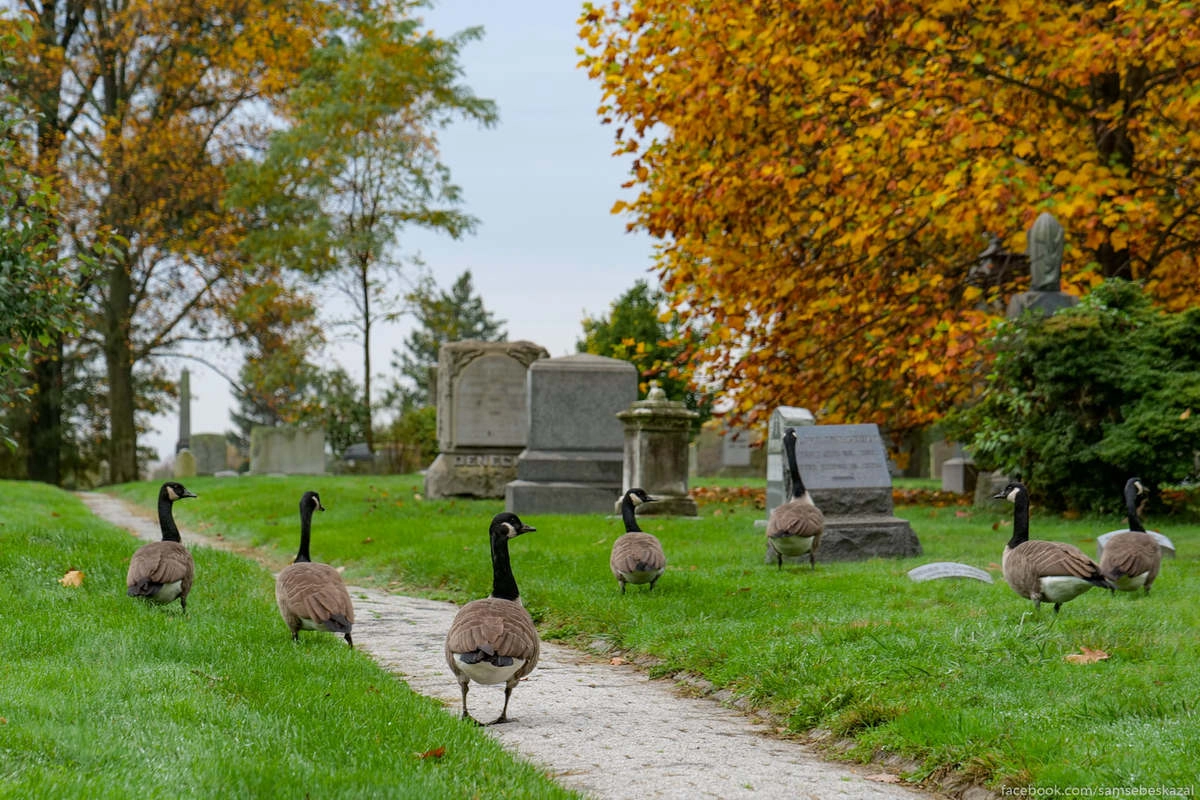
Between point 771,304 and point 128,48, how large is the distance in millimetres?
24870

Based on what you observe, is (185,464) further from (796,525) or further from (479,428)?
(796,525)

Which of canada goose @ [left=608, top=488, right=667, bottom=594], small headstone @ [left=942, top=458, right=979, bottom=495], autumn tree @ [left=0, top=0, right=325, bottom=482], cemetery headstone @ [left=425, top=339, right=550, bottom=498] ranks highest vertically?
autumn tree @ [left=0, top=0, right=325, bottom=482]

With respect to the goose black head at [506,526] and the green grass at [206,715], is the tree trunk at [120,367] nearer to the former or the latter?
the green grass at [206,715]

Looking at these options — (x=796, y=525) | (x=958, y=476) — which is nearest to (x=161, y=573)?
(x=796, y=525)

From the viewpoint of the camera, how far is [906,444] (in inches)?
1609

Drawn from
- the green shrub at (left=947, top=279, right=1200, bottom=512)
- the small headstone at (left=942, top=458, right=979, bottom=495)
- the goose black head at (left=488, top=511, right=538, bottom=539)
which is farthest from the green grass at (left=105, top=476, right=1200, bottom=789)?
the small headstone at (left=942, top=458, right=979, bottom=495)

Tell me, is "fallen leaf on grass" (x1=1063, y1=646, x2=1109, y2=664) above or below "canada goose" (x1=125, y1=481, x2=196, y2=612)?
below

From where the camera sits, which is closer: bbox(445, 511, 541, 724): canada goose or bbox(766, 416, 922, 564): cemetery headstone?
bbox(445, 511, 541, 724): canada goose

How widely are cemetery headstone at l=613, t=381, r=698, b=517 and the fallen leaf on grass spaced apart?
10.2 metres

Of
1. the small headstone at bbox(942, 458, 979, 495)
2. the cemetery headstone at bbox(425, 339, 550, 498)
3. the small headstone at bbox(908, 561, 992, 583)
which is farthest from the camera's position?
the small headstone at bbox(942, 458, 979, 495)

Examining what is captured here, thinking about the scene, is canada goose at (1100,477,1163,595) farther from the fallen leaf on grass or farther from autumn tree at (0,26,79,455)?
autumn tree at (0,26,79,455)

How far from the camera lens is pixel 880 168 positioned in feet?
56.9

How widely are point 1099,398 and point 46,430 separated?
3316cm

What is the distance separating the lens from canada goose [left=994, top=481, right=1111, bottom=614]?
8000 mm
